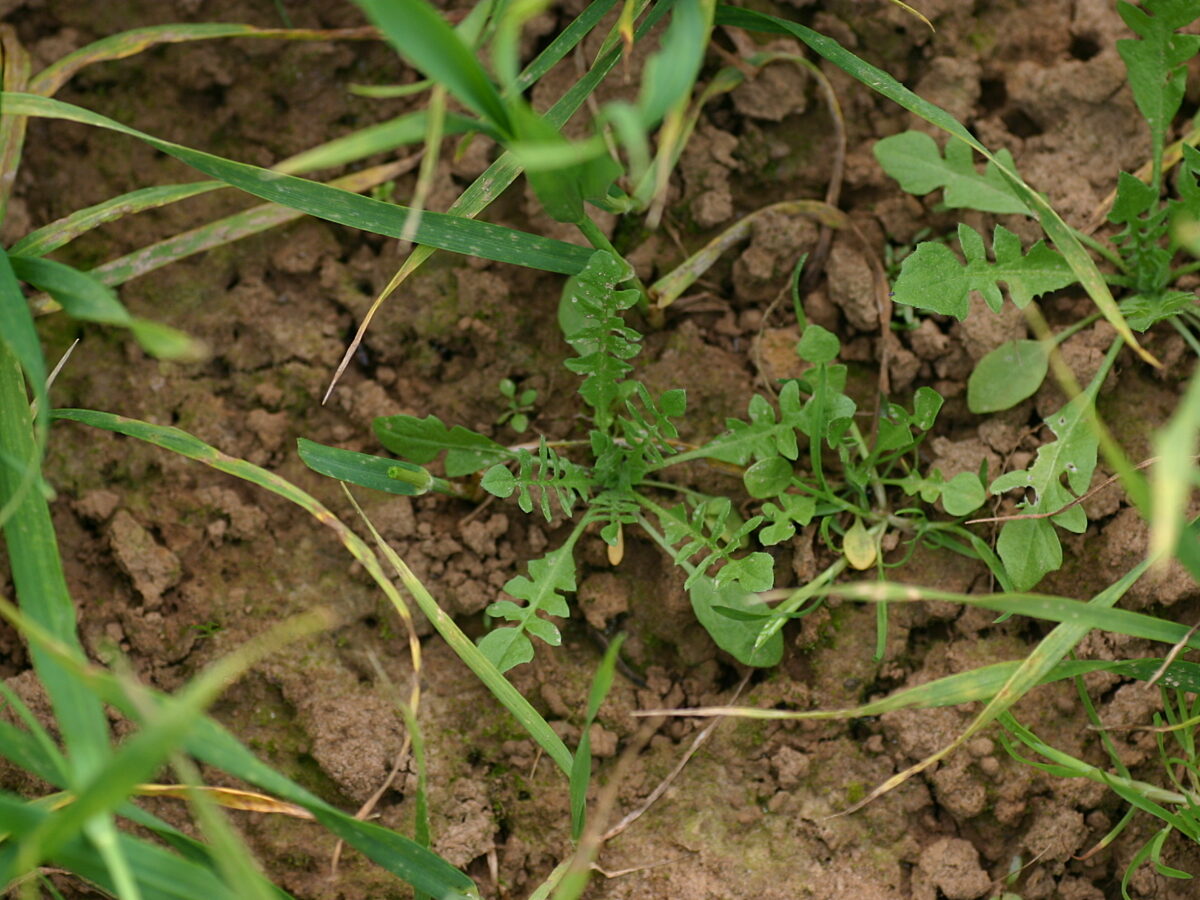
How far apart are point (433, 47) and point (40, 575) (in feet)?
3.23

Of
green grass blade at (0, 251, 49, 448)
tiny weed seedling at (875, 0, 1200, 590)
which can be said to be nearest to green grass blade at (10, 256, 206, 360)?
green grass blade at (0, 251, 49, 448)

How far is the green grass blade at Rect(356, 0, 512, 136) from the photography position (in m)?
1.21

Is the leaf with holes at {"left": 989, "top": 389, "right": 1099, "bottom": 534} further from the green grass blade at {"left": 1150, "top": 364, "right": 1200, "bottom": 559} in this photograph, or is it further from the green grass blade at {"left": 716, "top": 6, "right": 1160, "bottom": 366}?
the green grass blade at {"left": 1150, "top": 364, "right": 1200, "bottom": 559}

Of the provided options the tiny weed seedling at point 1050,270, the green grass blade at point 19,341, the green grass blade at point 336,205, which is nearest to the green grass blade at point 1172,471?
the tiny weed seedling at point 1050,270

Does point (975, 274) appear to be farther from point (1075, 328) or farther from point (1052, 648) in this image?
point (1052, 648)

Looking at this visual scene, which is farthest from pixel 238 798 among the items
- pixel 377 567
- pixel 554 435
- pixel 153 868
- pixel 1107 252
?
pixel 1107 252

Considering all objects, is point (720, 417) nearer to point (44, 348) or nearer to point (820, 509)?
point (820, 509)

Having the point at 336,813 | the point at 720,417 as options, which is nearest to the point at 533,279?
the point at 720,417

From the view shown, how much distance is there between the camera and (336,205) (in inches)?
68.7

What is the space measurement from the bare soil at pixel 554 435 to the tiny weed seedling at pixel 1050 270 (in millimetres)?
87

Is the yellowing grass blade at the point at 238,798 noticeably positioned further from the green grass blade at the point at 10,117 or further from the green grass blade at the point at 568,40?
the green grass blade at the point at 568,40

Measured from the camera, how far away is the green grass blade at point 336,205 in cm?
169

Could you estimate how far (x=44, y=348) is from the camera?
209cm

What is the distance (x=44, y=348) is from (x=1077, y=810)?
2.27 metres
